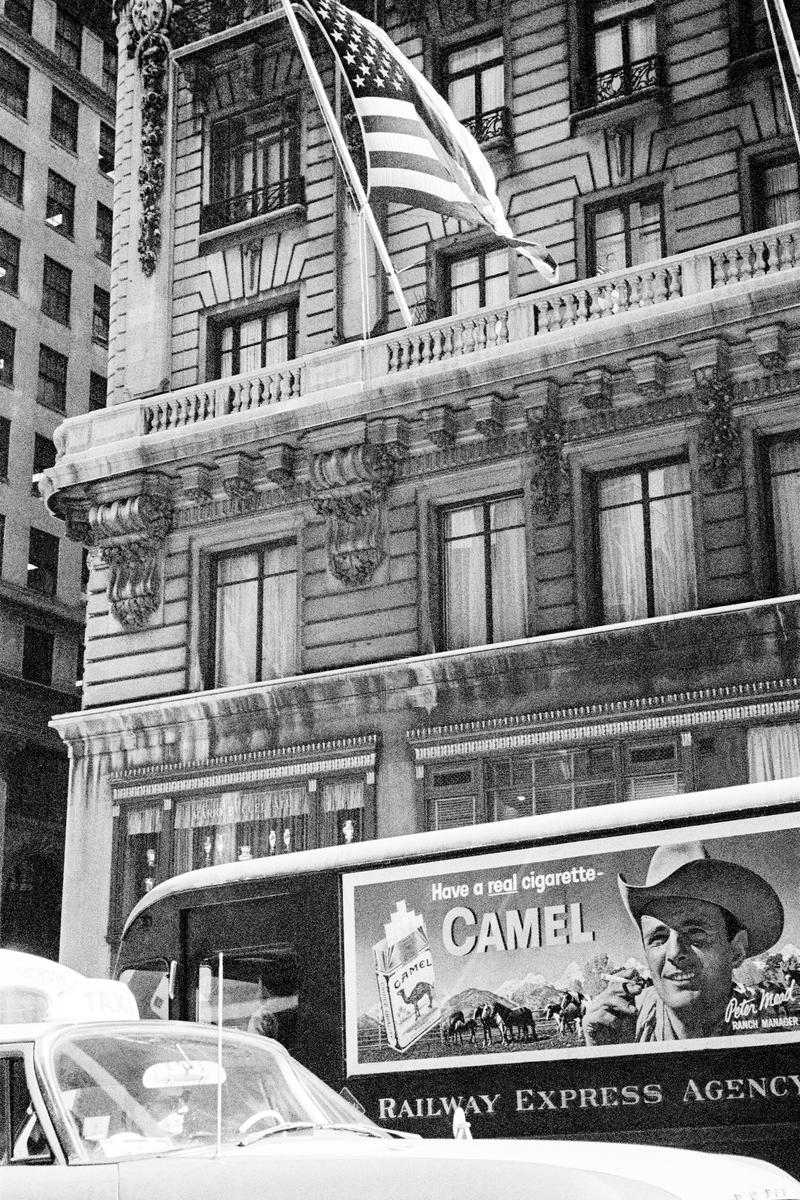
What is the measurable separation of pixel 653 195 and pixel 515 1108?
53.3 ft

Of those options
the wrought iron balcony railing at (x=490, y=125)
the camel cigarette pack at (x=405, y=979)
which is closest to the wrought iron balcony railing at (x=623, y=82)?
the wrought iron balcony railing at (x=490, y=125)

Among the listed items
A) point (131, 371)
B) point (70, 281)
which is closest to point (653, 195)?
point (131, 371)

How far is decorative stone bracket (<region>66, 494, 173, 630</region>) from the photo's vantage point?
26.0 metres

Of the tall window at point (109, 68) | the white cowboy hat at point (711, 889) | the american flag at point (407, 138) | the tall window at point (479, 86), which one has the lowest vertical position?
the white cowboy hat at point (711, 889)

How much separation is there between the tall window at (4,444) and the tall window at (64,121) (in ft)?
30.6

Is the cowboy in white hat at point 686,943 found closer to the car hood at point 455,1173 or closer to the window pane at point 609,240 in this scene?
the car hood at point 455,1173

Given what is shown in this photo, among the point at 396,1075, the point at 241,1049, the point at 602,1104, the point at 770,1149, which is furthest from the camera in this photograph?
the point at 396,1075

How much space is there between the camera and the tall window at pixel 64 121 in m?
45.5

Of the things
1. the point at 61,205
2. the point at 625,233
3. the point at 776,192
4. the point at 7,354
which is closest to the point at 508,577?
the point at 625,233

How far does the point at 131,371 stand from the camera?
27.6 m

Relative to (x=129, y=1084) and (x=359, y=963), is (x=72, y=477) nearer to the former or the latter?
(x=359, y=963)

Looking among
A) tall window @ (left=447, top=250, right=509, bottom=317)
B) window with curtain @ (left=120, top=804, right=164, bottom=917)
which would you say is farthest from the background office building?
tall window @ (left=447, top=250, right=509, bottom=317)

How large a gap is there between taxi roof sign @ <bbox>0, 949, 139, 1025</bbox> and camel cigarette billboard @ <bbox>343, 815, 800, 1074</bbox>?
3.26m

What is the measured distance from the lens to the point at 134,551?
86.0 ft
